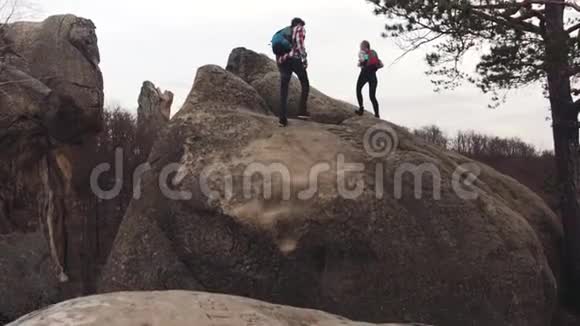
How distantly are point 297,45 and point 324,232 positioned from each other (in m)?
2.57

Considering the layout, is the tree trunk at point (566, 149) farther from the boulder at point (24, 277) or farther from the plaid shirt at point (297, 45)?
the boulder at point (24, 277)

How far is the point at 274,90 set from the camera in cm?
973

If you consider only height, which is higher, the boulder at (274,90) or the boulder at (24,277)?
the boulder at (274,90)

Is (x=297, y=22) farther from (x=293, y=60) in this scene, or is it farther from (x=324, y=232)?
(x=324, y=232)

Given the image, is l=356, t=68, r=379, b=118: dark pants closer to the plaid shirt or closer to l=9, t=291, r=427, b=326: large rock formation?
the plaid shirt

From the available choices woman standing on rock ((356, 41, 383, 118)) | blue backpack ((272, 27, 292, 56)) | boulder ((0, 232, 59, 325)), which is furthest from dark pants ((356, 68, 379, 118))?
boulder ((0, 232, 59, 325))

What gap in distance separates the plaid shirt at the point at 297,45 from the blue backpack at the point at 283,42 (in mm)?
47

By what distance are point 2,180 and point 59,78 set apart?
3.15 meters

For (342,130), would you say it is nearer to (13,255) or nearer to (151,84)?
(13,255)

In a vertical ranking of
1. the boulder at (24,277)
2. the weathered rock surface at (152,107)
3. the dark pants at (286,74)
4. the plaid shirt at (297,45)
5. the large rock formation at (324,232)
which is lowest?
the boulder at (24,277)

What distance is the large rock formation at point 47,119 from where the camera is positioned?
15.3m

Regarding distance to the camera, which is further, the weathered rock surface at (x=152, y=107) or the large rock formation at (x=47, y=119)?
the weathered rock surface at (x=152, y=107)

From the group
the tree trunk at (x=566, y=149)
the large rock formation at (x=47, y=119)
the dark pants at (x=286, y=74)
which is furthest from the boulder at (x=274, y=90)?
A: the large rock formation at (x=47, y=119)

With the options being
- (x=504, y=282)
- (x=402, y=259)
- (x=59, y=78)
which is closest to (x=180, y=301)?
(x=402, y=259)
